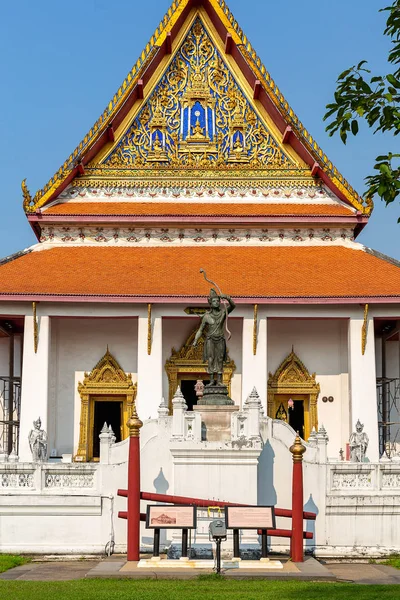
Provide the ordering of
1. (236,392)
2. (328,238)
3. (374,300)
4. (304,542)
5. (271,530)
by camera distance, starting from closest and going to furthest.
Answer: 1. (271,530)
2. (304,542)
3. (374,300)
4. (236,392)
5. (328,238)

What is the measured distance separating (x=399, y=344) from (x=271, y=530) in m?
10.5

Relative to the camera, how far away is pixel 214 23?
23875 millimetres

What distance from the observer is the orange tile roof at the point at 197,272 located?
20.0 m

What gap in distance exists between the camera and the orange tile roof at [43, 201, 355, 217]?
21969 mm

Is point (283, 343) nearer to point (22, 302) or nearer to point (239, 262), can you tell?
point (239, 262)

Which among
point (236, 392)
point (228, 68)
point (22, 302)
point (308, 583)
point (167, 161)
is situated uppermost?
point (228, 68)

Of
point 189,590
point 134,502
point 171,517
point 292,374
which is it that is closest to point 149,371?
point 292,374

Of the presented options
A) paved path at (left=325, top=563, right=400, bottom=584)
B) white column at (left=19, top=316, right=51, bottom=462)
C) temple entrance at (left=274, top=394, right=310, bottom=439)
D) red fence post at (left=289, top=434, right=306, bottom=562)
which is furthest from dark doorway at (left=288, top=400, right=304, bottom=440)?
red fence post at (left=289, top=434, right=306, bottom=562)

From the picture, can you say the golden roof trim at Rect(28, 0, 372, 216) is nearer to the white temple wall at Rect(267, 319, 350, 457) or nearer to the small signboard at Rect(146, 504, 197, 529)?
the white temple wall at Rect(267, 319, 350, 457)

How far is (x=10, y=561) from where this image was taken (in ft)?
41.7

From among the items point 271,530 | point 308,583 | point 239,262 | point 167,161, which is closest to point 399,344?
point 239,262

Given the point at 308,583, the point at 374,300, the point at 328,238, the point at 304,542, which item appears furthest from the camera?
the point at 328,238

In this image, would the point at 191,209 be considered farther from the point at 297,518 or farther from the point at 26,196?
the point at 297,518

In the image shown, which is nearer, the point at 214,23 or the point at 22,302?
the point at 22,302
